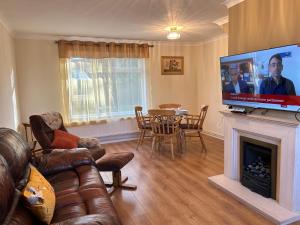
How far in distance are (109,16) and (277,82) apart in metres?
2.49

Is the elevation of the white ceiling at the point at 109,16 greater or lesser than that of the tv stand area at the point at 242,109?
greater

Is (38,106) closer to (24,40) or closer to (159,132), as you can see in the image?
(24,40)

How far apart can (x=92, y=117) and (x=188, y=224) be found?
3.55 m

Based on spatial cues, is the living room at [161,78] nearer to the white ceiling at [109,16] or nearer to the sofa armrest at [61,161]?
the white ceiling at [109,16]

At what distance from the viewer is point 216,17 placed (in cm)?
373

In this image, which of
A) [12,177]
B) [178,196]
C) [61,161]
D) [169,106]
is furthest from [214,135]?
[12,177]

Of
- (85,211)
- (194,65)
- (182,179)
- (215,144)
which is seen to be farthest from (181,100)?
(85,211)

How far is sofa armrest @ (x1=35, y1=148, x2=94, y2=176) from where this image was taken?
2.46m

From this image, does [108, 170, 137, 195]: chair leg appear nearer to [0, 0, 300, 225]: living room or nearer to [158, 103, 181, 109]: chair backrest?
[0, 0, 300, 225]: living room

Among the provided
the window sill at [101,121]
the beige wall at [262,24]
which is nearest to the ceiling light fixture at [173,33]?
the beige wall at [262,24]

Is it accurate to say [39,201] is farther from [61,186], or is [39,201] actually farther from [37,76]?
[37,76]

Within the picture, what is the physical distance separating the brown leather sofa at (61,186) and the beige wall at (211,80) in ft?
12.0

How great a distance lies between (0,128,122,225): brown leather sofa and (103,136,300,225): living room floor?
1.99 ft

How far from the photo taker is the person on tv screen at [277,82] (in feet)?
7.39
